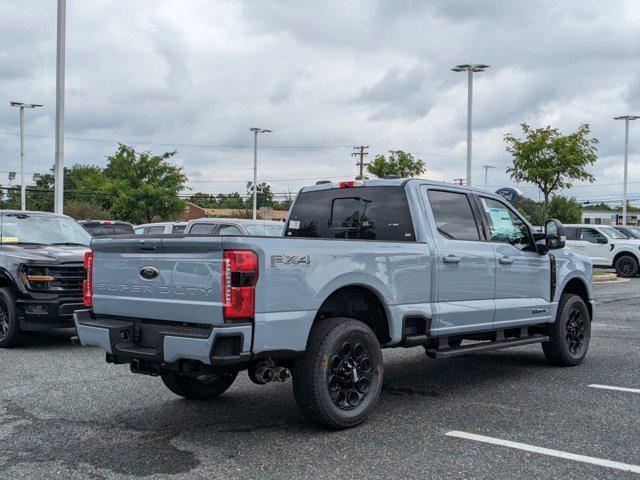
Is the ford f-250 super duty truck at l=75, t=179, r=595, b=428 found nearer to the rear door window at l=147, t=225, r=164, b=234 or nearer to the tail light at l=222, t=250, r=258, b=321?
the tail light at l=222, t=250, r=258, b=321

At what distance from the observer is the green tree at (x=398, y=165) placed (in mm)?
35781

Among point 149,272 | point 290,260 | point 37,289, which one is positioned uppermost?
point 290,260

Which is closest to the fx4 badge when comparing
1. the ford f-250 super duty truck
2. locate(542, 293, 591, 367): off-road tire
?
the ford f-250 super duty truck

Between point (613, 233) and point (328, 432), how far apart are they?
22414 millimetres

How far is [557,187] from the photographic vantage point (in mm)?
26578

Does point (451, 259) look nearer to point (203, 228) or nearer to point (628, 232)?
→ point (203, 228)

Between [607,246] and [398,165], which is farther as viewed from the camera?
[398,165]

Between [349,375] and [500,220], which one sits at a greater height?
[500,220]

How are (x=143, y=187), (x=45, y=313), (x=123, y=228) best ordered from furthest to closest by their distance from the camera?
(x=143, y=187) < (x=123, y=228) < (x=45, y=313)

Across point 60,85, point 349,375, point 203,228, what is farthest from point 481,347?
point 60,85

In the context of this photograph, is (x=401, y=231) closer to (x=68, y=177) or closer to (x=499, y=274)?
(x=499, y=274)

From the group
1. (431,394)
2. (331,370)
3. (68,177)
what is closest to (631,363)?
(431,394)

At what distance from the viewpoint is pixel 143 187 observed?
4934 centimetres

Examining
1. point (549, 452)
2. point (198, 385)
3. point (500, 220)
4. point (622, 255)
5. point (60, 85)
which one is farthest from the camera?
point (622, 255)
